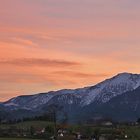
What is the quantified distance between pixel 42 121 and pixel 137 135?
58782mm

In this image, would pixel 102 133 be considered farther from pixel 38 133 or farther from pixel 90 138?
pixel 38 133

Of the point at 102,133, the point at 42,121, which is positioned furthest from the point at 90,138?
the point at 42,121

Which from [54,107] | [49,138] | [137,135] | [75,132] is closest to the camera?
[54,107]

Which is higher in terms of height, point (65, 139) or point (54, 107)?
point (54, 107)

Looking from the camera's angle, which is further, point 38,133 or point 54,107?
point 38,133

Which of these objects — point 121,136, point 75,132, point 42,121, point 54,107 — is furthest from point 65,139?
point 42,121

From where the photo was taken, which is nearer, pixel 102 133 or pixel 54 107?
pixel 54 107

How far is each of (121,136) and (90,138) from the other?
36.3ft

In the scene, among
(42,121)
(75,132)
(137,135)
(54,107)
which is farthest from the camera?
(42,121)

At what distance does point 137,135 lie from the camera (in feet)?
480

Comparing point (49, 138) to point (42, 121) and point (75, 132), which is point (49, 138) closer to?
point (75, 132)

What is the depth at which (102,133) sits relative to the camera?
15138 centimetres

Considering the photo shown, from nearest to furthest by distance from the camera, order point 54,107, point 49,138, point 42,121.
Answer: point 54,107 → point 49,138 → point 42,121

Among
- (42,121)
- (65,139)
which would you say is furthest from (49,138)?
(42,121)
